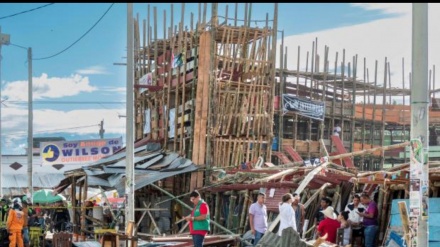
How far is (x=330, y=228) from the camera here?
16.5 meters

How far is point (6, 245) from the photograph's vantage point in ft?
78.1

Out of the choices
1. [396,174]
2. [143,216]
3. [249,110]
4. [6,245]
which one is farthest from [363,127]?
[396,174]

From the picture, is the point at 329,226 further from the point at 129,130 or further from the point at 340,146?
the point at 340,146

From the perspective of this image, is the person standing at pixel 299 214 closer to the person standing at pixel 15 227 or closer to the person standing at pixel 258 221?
the person standing at pixel 258 221

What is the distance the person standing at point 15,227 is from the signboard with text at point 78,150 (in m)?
25.5

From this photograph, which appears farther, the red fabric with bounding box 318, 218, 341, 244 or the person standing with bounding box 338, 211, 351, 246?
the red fabric with bounding box 318, 218, 341, 244

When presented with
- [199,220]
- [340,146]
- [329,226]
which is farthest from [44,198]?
[329,226]

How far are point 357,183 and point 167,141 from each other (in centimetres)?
1480

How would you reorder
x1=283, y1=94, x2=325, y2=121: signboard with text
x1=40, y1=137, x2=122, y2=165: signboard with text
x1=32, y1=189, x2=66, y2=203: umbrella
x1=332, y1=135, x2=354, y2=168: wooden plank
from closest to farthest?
x1=332, y1=135, x2=354, y2=168: wooden plank, x1=32, y1=189, x2=66, y2=203: umbrella, x1=283, y1=94, x2=325, y2=121: signboard with text, x1=40, y1=137, x2=122, y2=165: signboard with text

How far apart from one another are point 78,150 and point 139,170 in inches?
896

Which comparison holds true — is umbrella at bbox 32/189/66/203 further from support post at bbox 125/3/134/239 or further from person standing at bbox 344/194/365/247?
person standing at bbox 344/194/365/247

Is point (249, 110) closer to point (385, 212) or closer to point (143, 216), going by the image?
point (143, 216)

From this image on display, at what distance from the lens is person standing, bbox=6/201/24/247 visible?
22516 mm


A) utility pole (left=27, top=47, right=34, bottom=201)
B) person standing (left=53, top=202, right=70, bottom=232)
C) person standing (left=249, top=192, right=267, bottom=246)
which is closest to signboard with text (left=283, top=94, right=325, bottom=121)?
utility pole (left=27, top=47, right=34, bottom=201)
